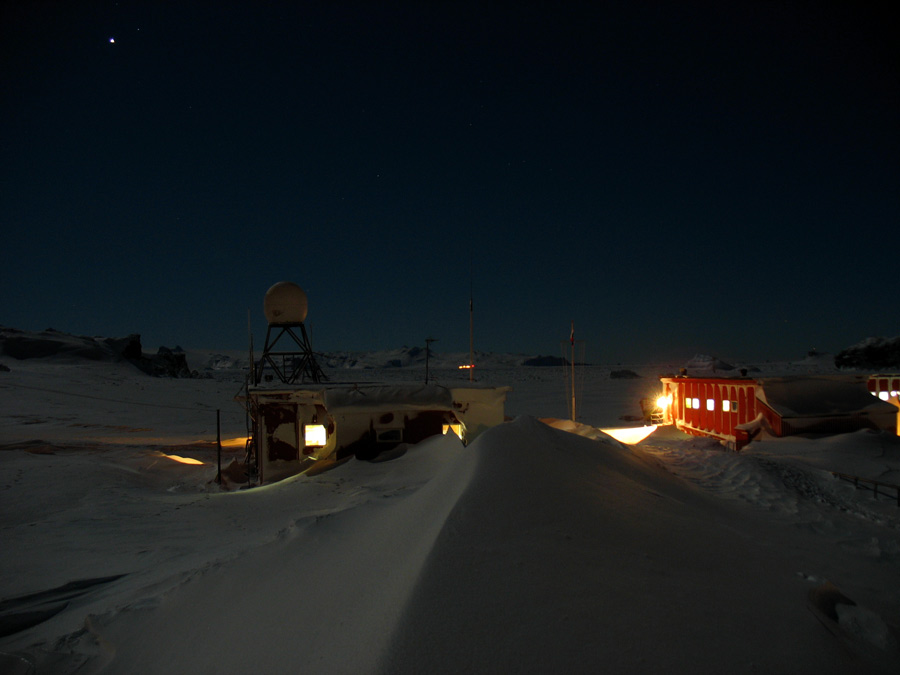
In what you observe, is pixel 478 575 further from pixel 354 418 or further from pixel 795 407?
pixel 795 407

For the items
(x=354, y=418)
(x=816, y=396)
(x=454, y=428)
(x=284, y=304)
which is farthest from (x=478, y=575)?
(x=284, y=304)

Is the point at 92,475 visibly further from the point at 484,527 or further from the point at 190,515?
the point at 484,527

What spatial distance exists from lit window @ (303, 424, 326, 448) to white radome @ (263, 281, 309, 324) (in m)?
7.48

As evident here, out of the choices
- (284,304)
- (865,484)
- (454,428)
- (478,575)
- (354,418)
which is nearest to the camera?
(478,575)

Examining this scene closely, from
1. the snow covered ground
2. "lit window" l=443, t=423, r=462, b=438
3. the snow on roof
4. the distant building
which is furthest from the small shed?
the snow on roof

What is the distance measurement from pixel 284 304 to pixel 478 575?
19.6 meters

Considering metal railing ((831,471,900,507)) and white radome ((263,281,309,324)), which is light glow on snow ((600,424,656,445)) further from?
white radome ((263,281,309,324))

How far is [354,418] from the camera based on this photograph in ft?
45.9

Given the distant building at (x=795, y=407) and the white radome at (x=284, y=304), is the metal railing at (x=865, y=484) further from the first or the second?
the white radome at (x=284, y=304)

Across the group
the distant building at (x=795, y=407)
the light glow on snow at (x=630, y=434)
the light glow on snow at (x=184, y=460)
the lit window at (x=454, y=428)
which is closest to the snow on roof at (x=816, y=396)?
the distant building at (x=795, y=407)

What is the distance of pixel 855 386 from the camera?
1819cm

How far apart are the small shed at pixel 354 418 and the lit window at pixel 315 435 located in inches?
1.2

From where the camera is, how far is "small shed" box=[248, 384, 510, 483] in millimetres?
13953

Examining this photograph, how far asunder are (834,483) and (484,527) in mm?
10554
